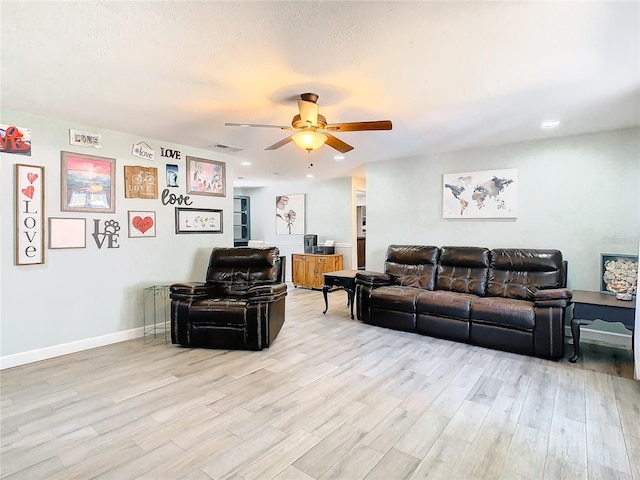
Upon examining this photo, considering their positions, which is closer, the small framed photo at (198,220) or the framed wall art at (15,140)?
the framed wall art at (15,140)

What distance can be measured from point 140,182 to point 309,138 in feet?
8.09

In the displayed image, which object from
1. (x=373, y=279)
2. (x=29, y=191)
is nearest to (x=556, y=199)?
(x=373, y=279)

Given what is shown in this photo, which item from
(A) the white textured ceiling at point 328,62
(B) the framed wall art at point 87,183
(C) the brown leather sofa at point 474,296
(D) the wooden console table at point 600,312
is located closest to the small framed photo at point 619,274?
(D) the wooden console table at point 600,312

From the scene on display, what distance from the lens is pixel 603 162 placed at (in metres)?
3.89

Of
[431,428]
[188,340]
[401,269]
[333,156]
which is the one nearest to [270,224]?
[333,156]

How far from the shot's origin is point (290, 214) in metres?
8.20

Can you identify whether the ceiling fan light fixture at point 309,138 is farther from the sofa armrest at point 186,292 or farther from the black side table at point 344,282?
the black side table at point 344,282

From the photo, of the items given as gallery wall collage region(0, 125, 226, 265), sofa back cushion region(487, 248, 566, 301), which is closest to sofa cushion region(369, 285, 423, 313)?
sofa back cushion region(487, 248, 566, 301)

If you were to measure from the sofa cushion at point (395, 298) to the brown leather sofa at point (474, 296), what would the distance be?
0.01 m

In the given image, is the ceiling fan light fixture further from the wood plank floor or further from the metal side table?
the metal side table

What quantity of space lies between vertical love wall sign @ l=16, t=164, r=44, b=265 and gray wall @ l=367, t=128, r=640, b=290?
4.58 m

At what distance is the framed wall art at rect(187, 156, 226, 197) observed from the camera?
4.68 m

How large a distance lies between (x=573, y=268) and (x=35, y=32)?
5.38 meters

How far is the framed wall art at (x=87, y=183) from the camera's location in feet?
11.7
